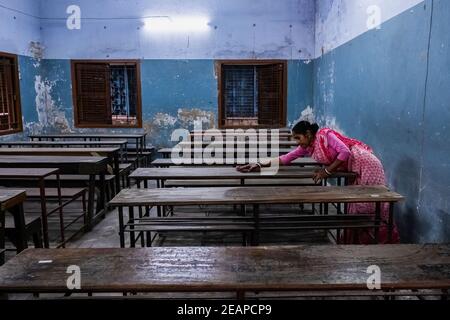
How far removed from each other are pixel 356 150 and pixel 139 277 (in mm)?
2212

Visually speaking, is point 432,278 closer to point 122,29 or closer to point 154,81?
point 154,81

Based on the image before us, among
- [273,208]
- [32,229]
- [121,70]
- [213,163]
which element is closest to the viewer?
[32,229]

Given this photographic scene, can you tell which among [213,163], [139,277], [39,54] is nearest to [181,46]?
[39,54]

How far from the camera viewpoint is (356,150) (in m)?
3.17

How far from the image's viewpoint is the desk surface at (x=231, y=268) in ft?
4.94

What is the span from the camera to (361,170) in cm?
310

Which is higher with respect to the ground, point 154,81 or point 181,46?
point 181,46

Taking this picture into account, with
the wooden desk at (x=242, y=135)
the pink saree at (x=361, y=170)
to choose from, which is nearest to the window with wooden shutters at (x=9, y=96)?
the wooden desk at (x=242, y=135)

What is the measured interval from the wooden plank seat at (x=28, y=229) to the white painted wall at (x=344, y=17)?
3.44 metres

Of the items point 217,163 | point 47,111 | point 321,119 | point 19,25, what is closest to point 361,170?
point 217,163

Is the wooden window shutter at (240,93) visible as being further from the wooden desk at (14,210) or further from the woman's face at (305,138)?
the wooden desk at (14,210)

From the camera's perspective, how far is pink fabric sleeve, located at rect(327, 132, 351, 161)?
10.0ft

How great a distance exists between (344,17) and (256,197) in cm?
376
